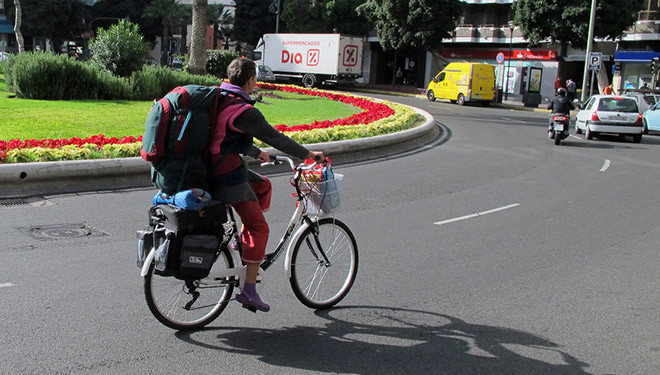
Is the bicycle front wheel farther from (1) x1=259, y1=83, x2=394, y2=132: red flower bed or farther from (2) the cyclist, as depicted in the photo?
(1) x1=259, y1=83, x2=394, y2=132: red flower bed

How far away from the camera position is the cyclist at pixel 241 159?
4.28 meters

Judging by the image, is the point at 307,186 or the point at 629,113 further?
the point at 629,113

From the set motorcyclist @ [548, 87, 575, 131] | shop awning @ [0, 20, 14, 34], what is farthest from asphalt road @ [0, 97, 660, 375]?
shop awning @ [0, 20, 14, 34]

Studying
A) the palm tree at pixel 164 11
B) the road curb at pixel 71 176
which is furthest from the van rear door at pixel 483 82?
the palm tree at pixel 164 11

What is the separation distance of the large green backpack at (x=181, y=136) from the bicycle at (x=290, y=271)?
323mm

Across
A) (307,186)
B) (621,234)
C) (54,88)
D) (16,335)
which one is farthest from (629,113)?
(16,335)

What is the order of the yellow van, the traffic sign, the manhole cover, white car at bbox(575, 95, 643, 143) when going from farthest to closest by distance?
the yellow van, the traffic sign, white car at bbox(575, 95, 643, 143), the manhole cover

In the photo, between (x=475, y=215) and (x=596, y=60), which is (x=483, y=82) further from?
(x=475, y=215)

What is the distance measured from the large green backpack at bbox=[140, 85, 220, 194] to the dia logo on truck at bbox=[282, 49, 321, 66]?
4261 centimetres

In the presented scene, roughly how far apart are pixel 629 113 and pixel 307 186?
736 inches

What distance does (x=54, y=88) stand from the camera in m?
19.8

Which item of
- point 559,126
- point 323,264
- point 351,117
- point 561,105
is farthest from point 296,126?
point 323,264

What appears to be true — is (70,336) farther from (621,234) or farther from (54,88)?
(54,88)

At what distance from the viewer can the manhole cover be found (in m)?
7.00
